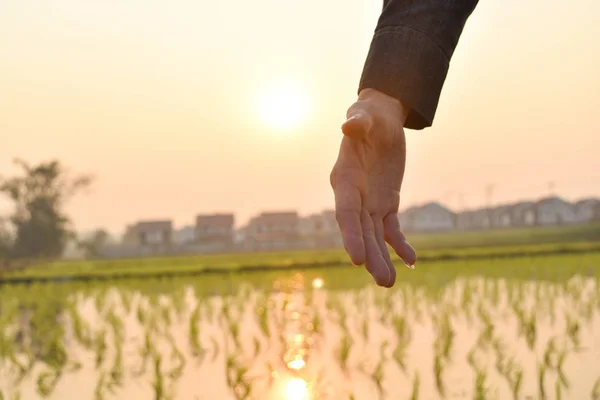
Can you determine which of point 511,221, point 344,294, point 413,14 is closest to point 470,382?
point 413,14

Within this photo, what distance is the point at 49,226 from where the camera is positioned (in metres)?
28.5

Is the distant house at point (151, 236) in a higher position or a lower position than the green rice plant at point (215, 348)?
higher

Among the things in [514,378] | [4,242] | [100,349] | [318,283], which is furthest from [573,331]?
[4,242]

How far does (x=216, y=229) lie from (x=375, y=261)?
39.5 metres

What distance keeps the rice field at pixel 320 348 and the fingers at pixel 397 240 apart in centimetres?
163

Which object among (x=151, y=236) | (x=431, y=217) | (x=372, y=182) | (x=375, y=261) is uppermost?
(x=431, y=217)

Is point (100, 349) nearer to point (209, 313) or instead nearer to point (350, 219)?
point (209, 313)

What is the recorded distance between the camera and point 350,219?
1024mm

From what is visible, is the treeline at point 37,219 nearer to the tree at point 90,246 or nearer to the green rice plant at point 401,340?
the tree at point 90,246

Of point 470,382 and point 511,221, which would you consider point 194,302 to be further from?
point 511,221

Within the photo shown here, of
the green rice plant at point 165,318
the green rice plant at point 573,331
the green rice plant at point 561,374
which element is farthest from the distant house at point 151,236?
the green rice plant at point 561,374

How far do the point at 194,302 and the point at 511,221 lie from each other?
161ft

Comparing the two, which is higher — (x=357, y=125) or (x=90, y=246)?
(x=90, y=246)

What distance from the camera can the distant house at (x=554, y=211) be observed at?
5152 cm
